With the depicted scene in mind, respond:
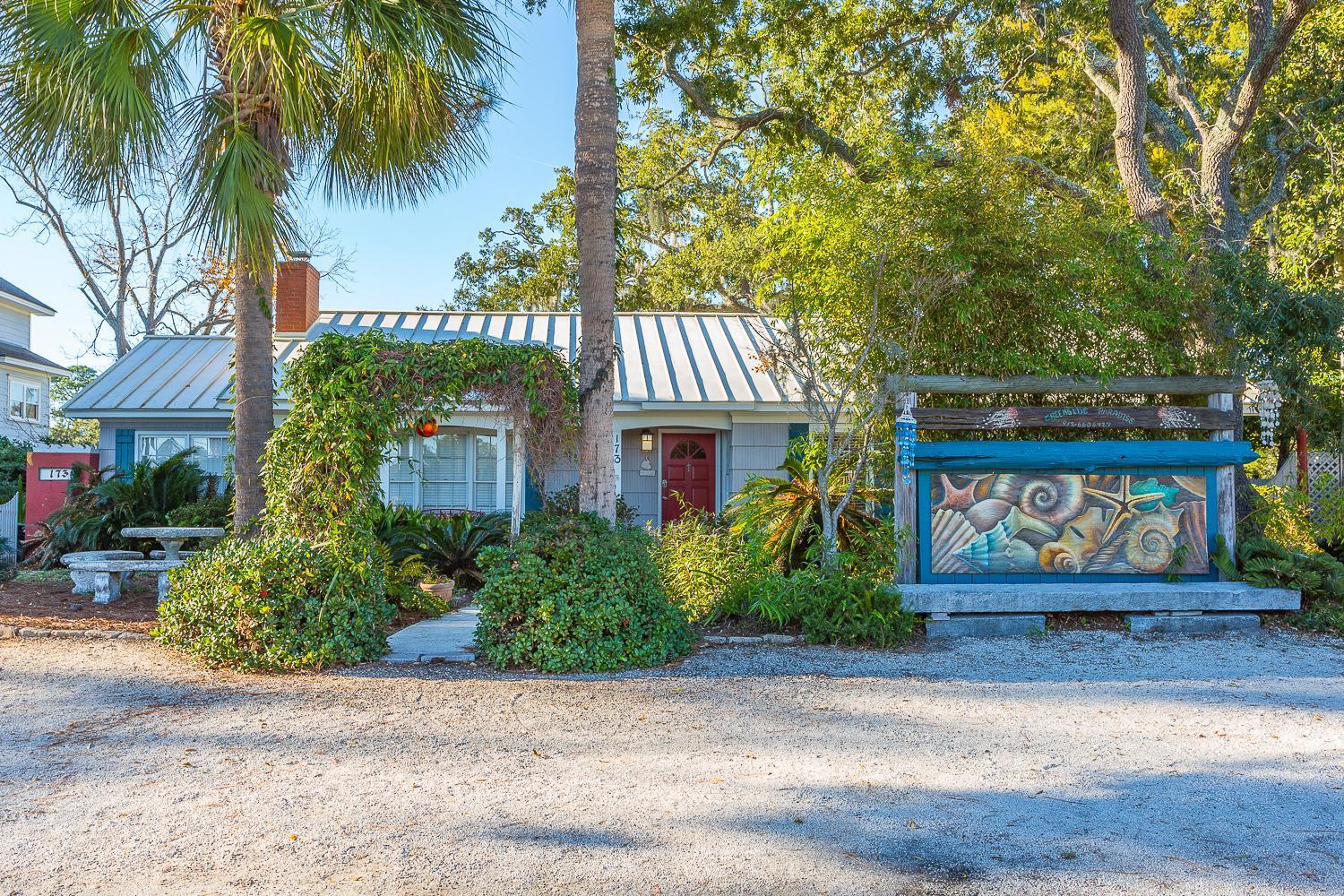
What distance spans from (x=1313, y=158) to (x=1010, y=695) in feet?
40.4

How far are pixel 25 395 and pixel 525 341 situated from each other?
66.2 ft

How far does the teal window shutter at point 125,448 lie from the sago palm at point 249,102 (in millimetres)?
6142

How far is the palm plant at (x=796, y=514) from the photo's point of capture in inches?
328

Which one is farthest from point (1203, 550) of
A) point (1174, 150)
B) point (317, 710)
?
point (317, 710)

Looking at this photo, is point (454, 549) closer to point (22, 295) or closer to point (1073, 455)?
point (1073, 455)

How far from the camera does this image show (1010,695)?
19.0 ft

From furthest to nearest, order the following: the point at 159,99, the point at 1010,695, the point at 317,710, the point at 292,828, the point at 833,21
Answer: the point at 833,21 < the point at 159,99 < the point at 1010,695 < the point at 317,710 < the point at 292,828

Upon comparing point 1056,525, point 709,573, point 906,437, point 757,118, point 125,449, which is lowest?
point 709,573

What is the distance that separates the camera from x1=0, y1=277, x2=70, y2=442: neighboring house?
23.0 m

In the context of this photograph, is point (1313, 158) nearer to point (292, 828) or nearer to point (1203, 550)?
point (1203, 550)

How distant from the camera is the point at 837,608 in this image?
7.32 m

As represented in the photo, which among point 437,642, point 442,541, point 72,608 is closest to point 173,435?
point 72,608

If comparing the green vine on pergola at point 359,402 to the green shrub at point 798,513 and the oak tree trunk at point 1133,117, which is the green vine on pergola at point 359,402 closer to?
Answer: the green shrub at point 798,513

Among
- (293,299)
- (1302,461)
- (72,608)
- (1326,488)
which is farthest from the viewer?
(293,299)
